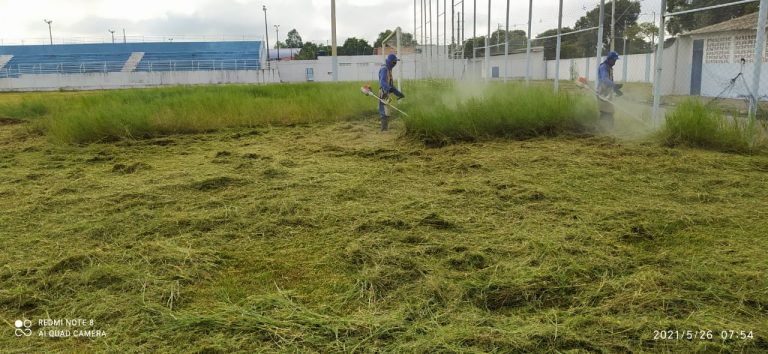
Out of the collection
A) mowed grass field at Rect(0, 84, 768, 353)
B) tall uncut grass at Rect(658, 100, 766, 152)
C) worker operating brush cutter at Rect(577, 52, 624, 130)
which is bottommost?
mowed grass field at Rect(0, 84, 768, 353)

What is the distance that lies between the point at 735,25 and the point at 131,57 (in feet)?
143

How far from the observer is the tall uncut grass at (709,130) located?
225 inches

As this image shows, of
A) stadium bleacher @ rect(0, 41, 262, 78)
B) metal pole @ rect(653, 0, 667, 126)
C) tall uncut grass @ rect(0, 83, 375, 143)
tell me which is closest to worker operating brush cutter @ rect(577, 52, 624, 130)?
metal pole @ rect(653, 0, 667, 126)

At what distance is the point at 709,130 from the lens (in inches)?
233

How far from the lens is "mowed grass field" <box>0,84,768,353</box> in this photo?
2.26 m

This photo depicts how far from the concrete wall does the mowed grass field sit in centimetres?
3210

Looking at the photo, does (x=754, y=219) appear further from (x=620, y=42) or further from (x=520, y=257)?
(x=620, y=42)

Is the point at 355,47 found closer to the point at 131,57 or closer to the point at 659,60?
the point at 131,57

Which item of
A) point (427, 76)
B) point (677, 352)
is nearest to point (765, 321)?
point (677, 352)

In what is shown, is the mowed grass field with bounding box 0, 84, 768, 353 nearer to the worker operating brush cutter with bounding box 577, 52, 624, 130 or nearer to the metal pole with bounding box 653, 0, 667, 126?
the metal pole with bounding box 653, 0, 667, 126

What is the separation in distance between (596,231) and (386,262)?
141 cm

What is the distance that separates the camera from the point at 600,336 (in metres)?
2.15

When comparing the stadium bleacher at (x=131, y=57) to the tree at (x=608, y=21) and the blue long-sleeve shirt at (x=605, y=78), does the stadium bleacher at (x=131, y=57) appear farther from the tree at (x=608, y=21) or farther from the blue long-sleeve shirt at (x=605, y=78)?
the blue long-sleeve shirt at (x=605, y=78)

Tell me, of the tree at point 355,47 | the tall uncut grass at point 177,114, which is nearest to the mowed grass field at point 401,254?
the tall uncut grass at point 177,114
